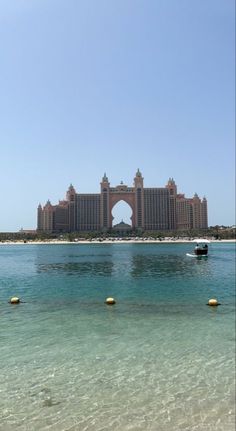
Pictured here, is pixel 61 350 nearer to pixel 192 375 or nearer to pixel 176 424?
pixel 192 375

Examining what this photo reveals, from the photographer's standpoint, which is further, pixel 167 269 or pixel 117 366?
pixel 167 269

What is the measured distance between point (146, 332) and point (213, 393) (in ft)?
19.5

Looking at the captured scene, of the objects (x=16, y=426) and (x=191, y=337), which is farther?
(x=191, y=337)

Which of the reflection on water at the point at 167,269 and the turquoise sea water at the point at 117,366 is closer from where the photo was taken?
the turquoise sea water at the point at 117,366

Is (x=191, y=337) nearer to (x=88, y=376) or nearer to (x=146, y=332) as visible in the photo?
(x=146, y=332)

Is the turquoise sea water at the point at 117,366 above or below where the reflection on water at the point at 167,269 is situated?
above

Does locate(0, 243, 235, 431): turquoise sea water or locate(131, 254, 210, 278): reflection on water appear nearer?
locate(0, 243, 235, 431): turquoise sea water

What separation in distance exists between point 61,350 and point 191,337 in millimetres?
5060

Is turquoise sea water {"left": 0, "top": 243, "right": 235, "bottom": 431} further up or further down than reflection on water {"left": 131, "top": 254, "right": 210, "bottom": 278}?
further up

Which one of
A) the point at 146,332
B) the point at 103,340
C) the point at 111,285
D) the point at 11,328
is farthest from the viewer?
the point at 111,285

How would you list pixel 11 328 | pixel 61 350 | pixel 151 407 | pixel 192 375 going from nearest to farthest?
pixel 151 407
pixel 192 375
pixel 61 350
pixel 11 328

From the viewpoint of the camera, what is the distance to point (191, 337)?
47.4 ft

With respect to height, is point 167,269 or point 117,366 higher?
point 117,366

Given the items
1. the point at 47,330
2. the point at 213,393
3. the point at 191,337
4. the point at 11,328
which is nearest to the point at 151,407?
the point at 213,393
